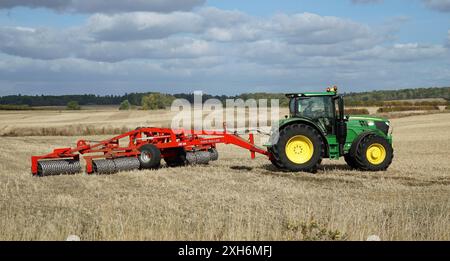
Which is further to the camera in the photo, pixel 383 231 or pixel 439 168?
pixel 439 168

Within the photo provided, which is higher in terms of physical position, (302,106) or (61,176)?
(302,106)

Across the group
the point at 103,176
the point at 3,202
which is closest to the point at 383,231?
the point at 3,202

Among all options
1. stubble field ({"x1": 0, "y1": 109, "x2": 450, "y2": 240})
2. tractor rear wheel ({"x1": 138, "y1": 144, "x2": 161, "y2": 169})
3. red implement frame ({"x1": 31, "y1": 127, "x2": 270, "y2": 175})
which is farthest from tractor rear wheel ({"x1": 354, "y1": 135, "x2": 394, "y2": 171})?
tractor rear wheel ({"x1": 138, "y1": 144, "x2": 161, "y2": 169})

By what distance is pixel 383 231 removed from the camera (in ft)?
21.0

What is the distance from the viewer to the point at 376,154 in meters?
13.8

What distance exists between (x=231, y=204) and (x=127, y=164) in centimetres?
543

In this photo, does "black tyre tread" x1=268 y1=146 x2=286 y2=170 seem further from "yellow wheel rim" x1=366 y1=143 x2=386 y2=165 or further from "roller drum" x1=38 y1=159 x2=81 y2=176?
"roller drum" x1=38 y1=159 x2=81 y2=176

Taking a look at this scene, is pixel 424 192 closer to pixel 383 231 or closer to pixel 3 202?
pixel 383 231

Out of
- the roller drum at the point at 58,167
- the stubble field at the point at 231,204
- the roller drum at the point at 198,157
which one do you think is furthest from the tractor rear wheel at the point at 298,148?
the roller drum at the point at 58,167

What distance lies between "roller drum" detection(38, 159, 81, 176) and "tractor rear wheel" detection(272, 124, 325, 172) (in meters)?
4.88

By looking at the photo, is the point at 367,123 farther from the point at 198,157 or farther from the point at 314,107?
the point at 198,157
